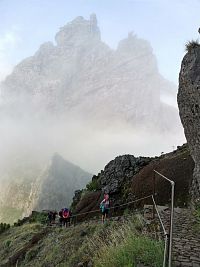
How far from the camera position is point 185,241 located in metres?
10.3

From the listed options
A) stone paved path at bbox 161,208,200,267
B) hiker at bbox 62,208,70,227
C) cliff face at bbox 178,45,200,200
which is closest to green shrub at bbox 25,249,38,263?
hiker at bbox 62,208,70,227

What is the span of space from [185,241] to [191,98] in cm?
594

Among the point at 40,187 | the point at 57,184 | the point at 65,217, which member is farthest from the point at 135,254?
the point at 40,187

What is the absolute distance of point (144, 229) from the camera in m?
12.2

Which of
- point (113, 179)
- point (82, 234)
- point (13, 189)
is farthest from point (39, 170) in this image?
point (82, 234)

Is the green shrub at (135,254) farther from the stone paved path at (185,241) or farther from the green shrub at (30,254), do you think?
the green shrub at (30,254)

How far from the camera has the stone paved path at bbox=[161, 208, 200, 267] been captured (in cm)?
879

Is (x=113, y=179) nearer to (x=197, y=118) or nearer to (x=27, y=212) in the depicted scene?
(x=197, y=118)

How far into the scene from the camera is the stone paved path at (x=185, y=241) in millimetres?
8789

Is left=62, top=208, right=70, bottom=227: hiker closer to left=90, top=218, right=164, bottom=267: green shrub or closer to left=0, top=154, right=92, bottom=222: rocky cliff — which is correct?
left=90, top=218, right=164, bottom=267: green shrub

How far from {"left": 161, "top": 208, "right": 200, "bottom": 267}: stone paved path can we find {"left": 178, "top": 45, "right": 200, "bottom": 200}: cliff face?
89.5 inches

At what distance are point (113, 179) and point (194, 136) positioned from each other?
1584 centimetres

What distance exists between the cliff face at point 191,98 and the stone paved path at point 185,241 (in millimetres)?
2273

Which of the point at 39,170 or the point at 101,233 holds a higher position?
the point at 39,170
